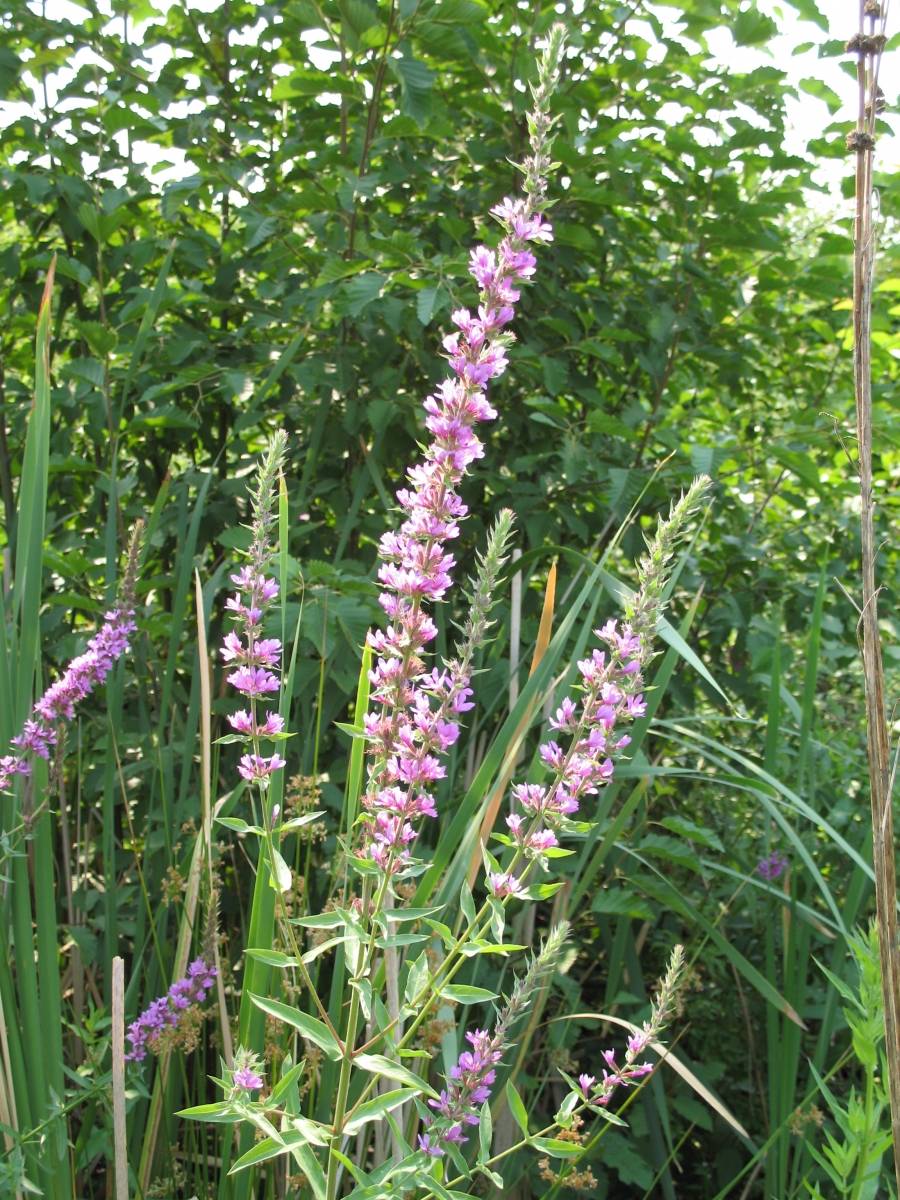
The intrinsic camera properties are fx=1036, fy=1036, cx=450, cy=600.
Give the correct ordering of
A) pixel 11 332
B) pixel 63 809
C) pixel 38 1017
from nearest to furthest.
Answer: pixel 38 1017, pixel 63 809, pixel 11 332

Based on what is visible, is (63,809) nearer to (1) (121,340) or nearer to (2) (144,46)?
(1) (121,340)

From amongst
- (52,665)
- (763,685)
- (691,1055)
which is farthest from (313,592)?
(691,1055)

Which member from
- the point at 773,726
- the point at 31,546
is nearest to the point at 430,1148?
the point at 31,546

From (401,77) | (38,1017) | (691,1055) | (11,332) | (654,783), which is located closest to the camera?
(38,1017)

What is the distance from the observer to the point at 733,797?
11.0 ft

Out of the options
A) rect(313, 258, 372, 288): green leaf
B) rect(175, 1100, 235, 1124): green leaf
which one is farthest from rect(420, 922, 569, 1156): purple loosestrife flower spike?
rect(313, 258, 372, 288): green leaf

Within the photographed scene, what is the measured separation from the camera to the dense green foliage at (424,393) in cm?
265

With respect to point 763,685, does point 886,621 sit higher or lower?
higher

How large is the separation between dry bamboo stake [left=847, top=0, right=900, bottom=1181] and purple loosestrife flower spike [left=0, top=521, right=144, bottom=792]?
132 centimetres

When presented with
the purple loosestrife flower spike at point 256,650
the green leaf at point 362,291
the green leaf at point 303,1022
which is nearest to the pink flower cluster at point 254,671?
the purple loosestrife flower spike at point 256,650

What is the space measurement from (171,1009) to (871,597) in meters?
1.42

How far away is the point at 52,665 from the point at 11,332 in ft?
4.17

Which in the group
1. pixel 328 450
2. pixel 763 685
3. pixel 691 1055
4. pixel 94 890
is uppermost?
pixel 328 450

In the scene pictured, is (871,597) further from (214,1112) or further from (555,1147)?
(214,1112)
